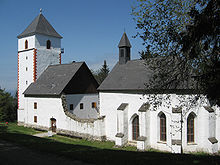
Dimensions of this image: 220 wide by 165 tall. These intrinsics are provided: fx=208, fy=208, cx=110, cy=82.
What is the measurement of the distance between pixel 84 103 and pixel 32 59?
11.4m

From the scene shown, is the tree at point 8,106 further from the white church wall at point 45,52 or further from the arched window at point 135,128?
the arched window at point 135,128

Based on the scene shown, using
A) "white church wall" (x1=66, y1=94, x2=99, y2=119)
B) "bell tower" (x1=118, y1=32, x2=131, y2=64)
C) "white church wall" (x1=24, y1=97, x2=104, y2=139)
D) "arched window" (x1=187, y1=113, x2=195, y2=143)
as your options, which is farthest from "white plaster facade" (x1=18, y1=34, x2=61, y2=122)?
"arched window" (x1=187, y1=113, x2=195, y2=143)

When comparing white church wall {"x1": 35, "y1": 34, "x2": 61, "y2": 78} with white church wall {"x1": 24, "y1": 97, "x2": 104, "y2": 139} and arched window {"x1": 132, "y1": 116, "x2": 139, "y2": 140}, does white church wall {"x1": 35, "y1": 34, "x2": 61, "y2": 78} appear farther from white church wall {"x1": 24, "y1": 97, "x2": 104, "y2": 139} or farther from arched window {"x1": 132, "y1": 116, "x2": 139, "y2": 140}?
arched window {"x1": 132, "y1": 116, "x2": 139, "y2": 140}

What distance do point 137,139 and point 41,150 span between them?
10.7 m

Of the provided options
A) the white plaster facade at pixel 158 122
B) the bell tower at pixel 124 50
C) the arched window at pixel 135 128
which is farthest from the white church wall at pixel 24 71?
the arched window at pixel 135 128

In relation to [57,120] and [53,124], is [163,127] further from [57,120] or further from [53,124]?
[53,124]

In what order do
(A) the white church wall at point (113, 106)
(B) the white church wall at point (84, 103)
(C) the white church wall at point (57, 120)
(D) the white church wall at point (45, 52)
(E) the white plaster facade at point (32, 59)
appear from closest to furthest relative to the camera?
(A) the white church wall at point (113, 106), (C) the white church wall at point (57, 120), (B) the white church wall at point (84, 103), (E) the white plaster facade at point (32, 59), (D) the white church wall at point (45, 52)

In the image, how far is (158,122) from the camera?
66.5 feet

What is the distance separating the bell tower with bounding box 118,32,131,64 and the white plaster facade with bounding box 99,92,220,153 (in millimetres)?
5231

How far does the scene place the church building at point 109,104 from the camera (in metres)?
18.9

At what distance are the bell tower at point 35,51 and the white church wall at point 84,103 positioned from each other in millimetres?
8673

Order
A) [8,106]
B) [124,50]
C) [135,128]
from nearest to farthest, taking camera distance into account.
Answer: [135,128] < [124,50] < [8,106]

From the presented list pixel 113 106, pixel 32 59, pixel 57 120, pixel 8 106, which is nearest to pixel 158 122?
pixel 113 106

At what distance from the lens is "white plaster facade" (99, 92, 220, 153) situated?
18656 millimetres
